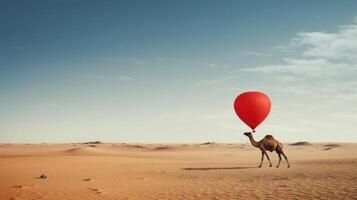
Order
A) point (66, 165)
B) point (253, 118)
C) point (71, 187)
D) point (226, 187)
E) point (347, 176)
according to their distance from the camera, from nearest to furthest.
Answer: point (226, 187), point (71, 187), point (347, 176), point (253, 118), point (66, 165)

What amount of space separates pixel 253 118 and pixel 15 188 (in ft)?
50.8

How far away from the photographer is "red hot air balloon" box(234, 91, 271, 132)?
88.7 ft

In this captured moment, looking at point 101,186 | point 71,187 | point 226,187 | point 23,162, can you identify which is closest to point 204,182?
point 226,187

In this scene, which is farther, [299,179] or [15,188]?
[299,179]

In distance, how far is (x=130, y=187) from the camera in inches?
757

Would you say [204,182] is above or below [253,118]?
below

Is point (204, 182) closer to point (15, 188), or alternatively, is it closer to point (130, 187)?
point (130, 187)

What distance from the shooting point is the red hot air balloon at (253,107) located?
27047 millimetres

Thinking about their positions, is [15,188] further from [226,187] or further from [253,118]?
[253,118]

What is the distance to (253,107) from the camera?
2705 centimetres

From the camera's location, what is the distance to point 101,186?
64.6 ft

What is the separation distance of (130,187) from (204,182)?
12.2ft

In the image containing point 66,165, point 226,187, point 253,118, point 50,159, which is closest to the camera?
point 226,187

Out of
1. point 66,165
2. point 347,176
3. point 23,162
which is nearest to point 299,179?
point 347,176
